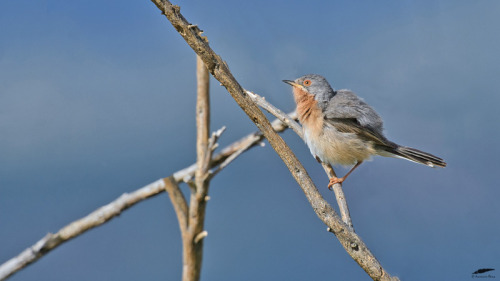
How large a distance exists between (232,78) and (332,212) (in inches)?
36.6

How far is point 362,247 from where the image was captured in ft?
8.79

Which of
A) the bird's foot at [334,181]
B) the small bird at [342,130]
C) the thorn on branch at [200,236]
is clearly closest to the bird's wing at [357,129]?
the small bird at [342,130]

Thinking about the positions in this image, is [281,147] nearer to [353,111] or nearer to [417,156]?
[353,111]

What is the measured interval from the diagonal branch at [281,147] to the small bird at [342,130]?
1.01 metres

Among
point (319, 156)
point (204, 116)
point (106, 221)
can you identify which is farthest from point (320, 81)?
point (106, 221)

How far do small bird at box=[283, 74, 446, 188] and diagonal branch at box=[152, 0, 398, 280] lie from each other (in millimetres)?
1007

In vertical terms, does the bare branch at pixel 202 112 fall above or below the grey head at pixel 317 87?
above

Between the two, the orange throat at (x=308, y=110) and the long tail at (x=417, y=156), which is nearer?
the long tail at (x=417, y=156)

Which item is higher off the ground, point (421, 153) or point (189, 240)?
point (189, 240)

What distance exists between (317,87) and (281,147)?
143 cm

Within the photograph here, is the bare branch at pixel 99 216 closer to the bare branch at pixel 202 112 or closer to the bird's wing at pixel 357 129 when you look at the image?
the bare branch at pixel 202 112

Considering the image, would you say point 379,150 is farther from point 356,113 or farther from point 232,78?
point 232,78

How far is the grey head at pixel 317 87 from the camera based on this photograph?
4.03m

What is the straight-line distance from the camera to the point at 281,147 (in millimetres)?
2793
